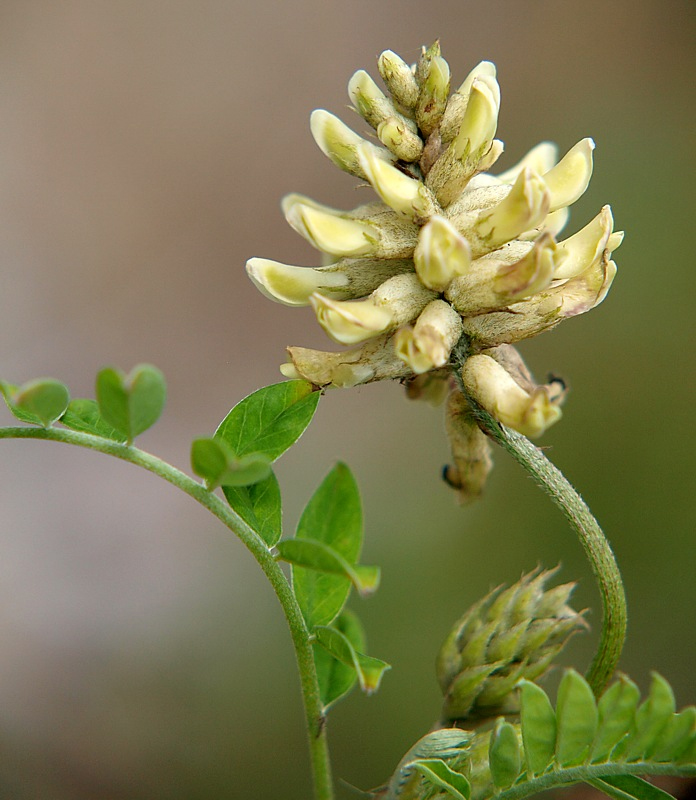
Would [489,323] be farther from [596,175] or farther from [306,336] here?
[306,336]

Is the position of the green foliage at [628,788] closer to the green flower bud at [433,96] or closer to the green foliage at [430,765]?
the green foliage at [430,765]

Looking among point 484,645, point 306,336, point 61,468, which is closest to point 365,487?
point 306,336

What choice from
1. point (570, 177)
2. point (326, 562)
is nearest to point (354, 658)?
point (326, 562)

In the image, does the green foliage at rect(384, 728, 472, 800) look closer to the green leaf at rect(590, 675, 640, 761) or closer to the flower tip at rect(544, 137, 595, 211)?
the green leaf at rect(590, 675, 640, 761)

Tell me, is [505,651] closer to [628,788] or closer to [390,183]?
[628,788]

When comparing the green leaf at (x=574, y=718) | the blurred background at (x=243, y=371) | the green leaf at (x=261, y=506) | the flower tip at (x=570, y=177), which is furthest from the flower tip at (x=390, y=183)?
the blurred background at (x=243, y=371)

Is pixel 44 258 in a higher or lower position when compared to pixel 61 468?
higher
